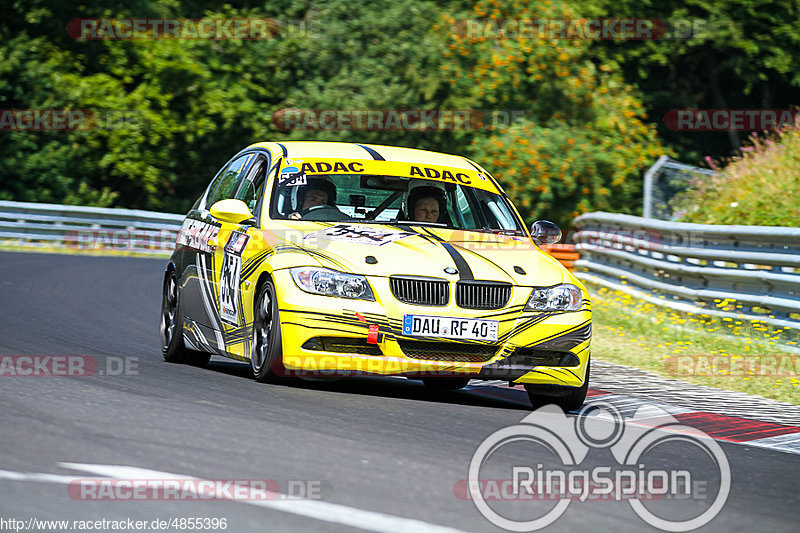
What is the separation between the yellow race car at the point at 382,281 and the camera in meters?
8.23

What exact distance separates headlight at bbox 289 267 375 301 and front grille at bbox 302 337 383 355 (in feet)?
0.88

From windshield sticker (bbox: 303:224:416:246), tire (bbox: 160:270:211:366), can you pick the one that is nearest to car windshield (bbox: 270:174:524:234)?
windshield sticker (bbox: 303:224:416:246)

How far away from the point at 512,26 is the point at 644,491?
1055 inches

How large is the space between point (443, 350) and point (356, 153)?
230cm

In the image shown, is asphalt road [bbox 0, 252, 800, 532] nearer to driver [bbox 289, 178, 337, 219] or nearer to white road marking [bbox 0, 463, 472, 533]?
white road marking [bbox 0, 463, 472, 533]

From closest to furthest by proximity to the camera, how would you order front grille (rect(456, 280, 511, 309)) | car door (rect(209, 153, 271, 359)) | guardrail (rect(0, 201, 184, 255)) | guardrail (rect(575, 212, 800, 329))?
front grille (rect(456, 280, 511, 309)) → car door (rect(209, 153, 271, 359)) → guardrail (rect(575, 212, 800, 329)) → guardrail (rect(0, 201, 184, 255))

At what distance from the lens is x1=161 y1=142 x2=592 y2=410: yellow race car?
8.23m

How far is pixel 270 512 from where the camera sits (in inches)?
202

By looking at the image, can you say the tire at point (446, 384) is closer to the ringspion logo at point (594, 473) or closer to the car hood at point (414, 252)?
the car hood at point (414, 252)

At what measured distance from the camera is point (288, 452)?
6.27m

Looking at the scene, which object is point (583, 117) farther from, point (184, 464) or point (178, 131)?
point (184, 464)

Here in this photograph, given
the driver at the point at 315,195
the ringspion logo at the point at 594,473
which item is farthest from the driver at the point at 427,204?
the ringspion logo at the point at 594,473

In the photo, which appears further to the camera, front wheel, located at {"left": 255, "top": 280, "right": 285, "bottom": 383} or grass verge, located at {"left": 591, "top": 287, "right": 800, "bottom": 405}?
grass verge, located at {"left": 591, "top": 287, "right": 800, "bottom": 405}

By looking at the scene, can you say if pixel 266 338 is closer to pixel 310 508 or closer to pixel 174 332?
pixel 174 332
